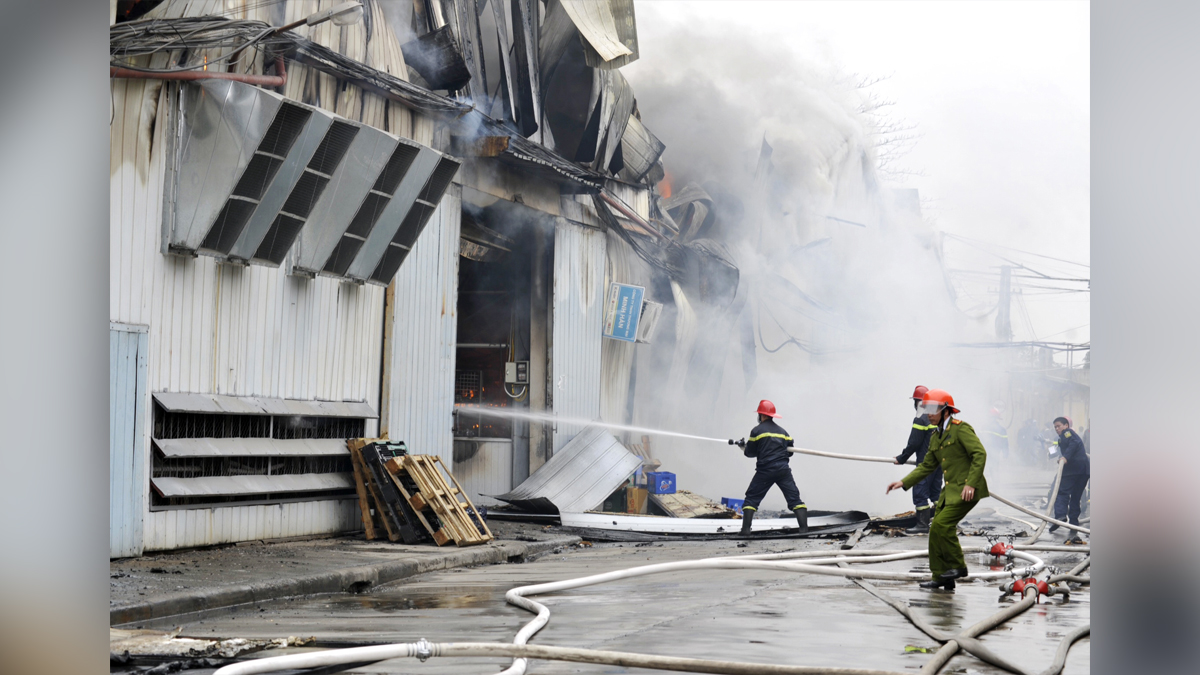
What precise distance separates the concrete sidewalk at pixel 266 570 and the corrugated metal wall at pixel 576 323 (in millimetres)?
5252

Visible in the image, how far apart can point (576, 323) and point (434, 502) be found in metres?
6.84

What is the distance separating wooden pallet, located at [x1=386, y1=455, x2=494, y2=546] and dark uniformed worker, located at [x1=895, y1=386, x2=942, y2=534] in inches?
222

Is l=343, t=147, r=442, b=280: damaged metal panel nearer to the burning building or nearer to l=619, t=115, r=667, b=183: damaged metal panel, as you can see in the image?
the burning building

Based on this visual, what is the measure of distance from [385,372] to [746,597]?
602 cm

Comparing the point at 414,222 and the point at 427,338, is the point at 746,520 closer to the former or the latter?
the point at 427,338

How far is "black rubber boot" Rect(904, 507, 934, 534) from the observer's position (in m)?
13.4

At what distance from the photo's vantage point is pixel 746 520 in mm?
13383

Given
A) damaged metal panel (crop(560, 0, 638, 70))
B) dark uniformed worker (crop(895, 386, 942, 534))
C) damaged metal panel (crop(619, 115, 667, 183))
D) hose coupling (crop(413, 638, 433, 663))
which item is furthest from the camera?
damaged metal panel (crop(619, 115, 667, 183))

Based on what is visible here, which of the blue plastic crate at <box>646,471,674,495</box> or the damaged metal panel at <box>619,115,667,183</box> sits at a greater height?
the damaged metal panel at <box>619,115,667,183</box>

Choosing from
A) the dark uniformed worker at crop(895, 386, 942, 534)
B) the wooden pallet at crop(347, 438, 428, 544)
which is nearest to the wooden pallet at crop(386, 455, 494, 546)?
the wooden pallet at crop(347, 438, 428, 544)

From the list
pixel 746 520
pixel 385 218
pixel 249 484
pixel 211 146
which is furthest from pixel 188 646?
pixel 746 520

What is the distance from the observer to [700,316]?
75.3 feet
